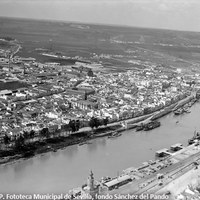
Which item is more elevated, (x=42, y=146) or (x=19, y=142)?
(x=19, y=142)

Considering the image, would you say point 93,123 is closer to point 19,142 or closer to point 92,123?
point 92,123

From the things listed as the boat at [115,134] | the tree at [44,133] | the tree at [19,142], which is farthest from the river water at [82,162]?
the tree at [44,133]

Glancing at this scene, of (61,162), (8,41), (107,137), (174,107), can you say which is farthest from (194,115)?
(8,41)

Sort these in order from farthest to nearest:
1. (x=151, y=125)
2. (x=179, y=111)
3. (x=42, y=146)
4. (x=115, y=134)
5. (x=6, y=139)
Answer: (x=179, y=111), (x=151, y=125), (x=115, y=134), (x=42, y=146), (x=6, y=139)

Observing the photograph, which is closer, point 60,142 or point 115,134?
point 60,142

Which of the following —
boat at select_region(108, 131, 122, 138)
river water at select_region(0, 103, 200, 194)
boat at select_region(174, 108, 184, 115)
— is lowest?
river water at select_region(0, 103, 200, 194)

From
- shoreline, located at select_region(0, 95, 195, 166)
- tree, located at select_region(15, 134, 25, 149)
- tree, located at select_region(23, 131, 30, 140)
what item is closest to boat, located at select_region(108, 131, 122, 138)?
shoreline, located at select_region(0, 95, 195, 166)

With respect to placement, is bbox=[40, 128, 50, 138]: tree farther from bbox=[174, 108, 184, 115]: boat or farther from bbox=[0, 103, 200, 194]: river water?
bbox=[174, 108, 184, 115]: boat

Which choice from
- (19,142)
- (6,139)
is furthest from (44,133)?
(6,139)
